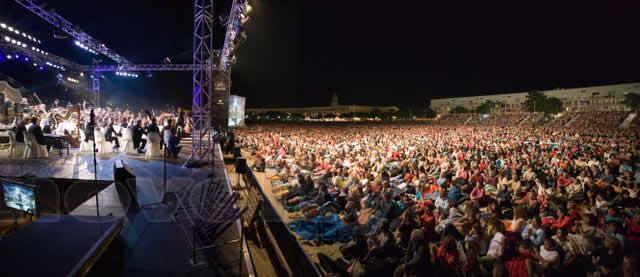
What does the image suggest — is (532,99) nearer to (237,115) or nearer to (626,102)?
(626,102)

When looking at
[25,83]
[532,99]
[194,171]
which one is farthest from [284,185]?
[532,99]

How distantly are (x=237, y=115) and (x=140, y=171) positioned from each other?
1428 centimetres

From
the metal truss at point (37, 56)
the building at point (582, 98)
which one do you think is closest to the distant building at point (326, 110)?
the building at point (582, 98)

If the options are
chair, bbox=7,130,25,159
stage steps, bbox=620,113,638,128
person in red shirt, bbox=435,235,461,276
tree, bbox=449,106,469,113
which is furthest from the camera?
tree, bbox=449,106,469,113

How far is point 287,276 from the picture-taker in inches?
214

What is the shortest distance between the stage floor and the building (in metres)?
83.7

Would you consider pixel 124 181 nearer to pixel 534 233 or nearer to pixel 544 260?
pixel 544 260

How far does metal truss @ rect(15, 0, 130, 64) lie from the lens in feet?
41.3

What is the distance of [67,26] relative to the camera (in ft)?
49.4

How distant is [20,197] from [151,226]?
2332 mm

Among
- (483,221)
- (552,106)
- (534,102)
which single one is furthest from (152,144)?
(534,102)

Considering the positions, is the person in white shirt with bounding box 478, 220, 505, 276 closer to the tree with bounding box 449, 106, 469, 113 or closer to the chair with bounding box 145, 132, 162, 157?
the chair with bounding box 145, 132, 162, 157

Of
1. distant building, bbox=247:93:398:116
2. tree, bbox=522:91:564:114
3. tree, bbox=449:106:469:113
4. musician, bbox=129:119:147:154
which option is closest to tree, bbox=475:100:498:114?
tree, bbox=449:106:469:113

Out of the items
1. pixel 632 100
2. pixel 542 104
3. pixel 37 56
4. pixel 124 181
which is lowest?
pixel 124 181
